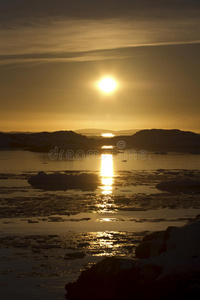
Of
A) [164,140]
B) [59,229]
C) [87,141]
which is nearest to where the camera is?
[59,229]

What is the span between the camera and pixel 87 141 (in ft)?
275

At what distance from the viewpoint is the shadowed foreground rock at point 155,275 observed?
5.58 metres

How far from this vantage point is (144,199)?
15.4m

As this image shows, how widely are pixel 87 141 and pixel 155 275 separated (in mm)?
78108

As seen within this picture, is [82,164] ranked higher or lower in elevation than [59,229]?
higher

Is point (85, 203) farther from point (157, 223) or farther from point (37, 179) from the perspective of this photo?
point (37, 179)

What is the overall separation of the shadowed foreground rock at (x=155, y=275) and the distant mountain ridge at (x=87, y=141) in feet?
201

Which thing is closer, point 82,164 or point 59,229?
point 59,229

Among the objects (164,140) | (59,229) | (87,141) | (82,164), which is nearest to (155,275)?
(59,229)

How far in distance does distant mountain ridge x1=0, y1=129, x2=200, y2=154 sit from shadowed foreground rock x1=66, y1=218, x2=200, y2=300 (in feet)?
201

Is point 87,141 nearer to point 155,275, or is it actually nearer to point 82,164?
point 82,164

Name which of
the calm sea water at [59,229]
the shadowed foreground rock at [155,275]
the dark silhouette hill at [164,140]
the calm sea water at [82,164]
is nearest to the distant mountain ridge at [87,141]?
the dark silhouette hill at [164,140]

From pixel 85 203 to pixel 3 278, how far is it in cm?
767

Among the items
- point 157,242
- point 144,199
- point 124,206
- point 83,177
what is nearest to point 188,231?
point 157,242
